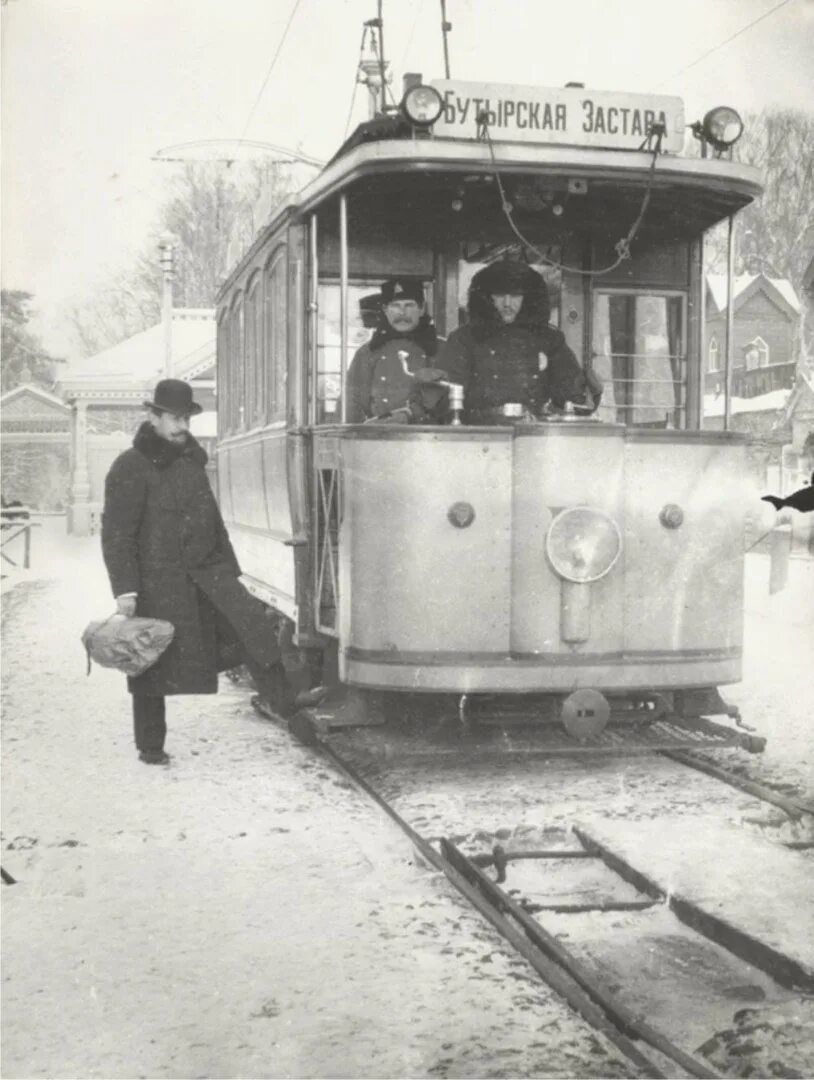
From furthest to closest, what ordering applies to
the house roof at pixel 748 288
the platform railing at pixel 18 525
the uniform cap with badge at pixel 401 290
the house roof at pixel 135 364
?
the house roof at pixel 135 364 < the platform railing at pixel 18 525 < the uniform cap with badge at pixel 401 290 < the house roof at pixel 748 288

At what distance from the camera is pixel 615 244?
7.29 metres

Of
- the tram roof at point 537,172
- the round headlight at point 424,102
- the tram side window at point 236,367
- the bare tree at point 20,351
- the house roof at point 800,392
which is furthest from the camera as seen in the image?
the tram side window at point 236,367

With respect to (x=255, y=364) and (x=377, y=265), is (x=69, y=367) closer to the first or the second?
(x=255, y=364)

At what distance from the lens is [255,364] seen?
9141mm

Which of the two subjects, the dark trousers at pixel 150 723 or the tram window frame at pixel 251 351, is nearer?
the dark trousers at pixel 150 723

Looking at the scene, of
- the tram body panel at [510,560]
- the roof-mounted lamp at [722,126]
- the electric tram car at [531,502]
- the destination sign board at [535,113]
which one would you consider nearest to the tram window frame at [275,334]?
the electric tram car at [531,502]

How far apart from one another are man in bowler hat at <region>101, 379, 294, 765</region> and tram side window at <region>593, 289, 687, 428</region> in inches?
84.2

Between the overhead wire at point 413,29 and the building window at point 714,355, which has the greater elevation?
the overhead wire at point 413,29

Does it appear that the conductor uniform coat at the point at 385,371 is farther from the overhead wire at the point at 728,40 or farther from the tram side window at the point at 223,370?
the tram side window at the point at 223,370

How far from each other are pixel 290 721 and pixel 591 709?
2.12 meters

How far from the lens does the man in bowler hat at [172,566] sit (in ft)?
21.7

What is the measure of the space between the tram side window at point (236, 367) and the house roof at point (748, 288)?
3720 mm

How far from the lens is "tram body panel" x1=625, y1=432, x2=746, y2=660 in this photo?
20.1 ft

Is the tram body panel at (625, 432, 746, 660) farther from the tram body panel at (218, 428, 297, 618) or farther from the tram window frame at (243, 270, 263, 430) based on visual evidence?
the tram window frame at (243, 270, 263, 430)
